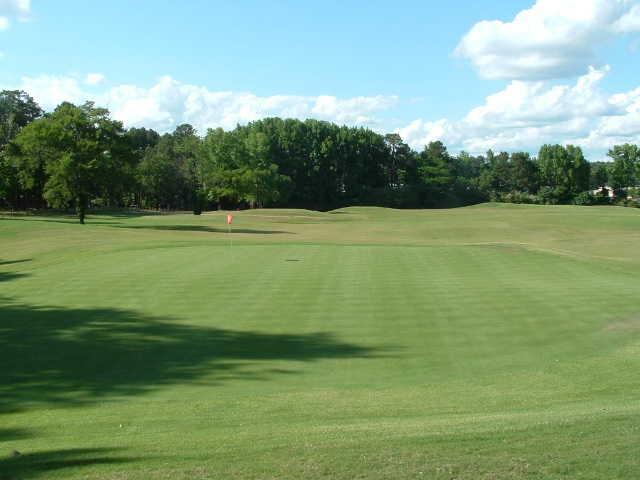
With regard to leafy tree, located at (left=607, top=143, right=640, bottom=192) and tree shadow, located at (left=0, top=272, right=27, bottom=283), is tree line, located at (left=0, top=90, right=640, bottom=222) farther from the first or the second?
tree shadow, located at (left=0, top=272, right=27, bottom=283)

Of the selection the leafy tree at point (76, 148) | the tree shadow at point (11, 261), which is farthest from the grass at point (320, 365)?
the leafy tree at point (76, 148)

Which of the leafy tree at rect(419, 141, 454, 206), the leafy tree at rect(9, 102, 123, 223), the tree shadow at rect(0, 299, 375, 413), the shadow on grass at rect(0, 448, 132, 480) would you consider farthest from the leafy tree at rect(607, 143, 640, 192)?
the shadow on grass at rect(0, 448, 132, 480)

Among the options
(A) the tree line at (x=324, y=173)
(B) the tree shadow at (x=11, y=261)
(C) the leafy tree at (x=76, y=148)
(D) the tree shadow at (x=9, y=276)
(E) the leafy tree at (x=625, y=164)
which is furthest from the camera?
(E) the leafy tree at (x=625, y=164)

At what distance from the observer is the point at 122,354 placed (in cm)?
1425

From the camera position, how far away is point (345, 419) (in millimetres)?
9742

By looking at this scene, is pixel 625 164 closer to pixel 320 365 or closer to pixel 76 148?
pixel 76 148

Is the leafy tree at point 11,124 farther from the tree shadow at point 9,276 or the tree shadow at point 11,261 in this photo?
the tree shadow at point 9,276

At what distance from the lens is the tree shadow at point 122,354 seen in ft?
40.0

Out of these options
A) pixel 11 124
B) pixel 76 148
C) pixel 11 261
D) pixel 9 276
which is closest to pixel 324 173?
pixel 11 124

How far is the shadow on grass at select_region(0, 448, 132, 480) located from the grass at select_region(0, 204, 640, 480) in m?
0.04

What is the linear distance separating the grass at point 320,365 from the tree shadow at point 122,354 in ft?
0.21

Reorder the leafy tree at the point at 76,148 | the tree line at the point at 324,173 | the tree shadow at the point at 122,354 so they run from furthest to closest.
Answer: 1. the tree line at the point at 324,173
2. the leafy tree at the point at 76,148
3. the tree shadow at the point at 122,354

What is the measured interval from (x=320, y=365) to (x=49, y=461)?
22.8 feet

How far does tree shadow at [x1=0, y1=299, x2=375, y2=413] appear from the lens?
12.2 meters
